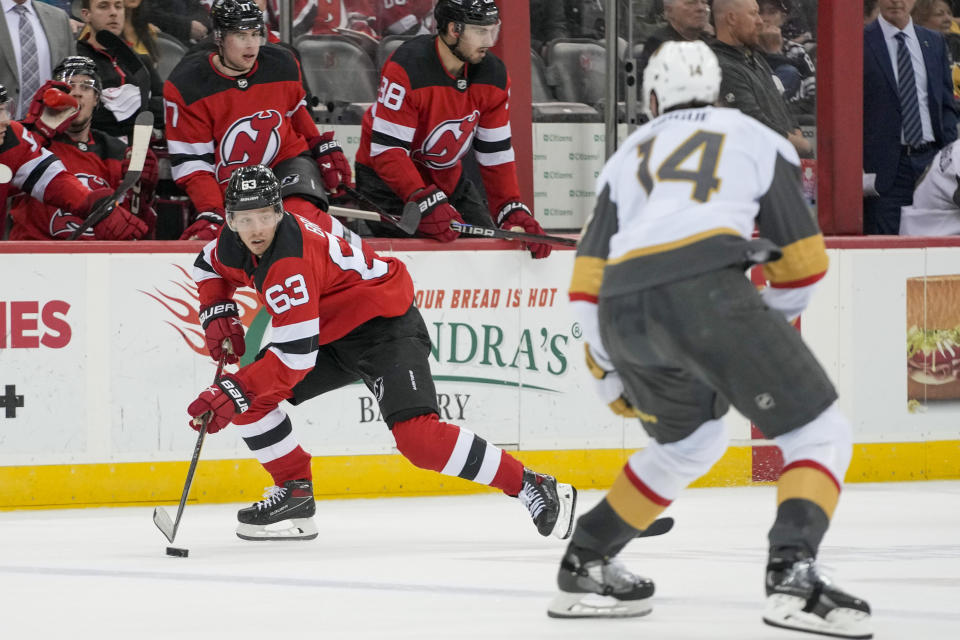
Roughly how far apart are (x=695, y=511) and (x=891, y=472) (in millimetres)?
1189

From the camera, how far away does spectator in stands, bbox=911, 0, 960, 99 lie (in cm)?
655

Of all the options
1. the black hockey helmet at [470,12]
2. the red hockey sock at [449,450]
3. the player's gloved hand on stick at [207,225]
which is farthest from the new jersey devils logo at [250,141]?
the red hockey sock at [449,450]

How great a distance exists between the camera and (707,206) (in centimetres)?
278

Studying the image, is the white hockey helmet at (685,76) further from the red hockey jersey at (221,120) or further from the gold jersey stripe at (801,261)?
the red hockey jersey at (221,120)

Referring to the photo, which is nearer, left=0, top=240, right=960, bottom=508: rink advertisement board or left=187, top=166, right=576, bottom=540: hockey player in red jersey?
left=187, top=166, right=576, bottom=540: hockey player in red jersey

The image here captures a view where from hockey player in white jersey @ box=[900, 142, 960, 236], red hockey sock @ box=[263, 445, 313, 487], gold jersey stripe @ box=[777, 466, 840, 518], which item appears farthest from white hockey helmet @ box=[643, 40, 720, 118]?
hockey player in white jersey @ box=[900, 142, 960, 236]

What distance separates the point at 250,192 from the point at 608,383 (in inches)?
50.9

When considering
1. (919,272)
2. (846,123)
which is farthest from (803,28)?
(919,272)

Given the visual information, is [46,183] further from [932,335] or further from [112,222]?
[932,335]

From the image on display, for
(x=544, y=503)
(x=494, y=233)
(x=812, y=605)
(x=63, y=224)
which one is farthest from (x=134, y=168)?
(x=812, y=605)

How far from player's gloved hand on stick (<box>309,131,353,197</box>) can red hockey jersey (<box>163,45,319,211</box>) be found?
14cm

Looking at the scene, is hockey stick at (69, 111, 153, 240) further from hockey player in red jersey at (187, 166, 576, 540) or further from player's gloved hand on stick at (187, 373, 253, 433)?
player's gloved hand on stick at (187, 373, 253, 433)

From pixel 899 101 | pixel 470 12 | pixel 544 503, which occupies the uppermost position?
pixel 470 12

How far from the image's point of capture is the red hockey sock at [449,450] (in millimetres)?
4016
